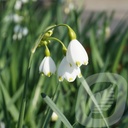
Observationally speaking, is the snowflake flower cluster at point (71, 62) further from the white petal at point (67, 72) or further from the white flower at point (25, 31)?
the white flower at point (25, 31)

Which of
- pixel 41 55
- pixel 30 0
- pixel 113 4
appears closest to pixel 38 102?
pixel 41 55

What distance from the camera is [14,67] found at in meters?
2.71

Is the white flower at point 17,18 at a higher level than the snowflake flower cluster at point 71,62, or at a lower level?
lower

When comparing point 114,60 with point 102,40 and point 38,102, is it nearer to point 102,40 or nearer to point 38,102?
point 102,40

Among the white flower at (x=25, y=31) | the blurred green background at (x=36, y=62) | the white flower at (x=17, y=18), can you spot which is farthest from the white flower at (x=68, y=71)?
the white flower at (x=17, y=18)

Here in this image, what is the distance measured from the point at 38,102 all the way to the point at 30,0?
50.3 inches

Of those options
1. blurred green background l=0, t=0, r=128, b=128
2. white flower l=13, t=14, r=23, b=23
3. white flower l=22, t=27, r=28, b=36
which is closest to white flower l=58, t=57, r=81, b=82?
blurred green background l=0, t=0, r=128, b=128
